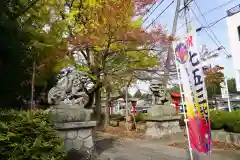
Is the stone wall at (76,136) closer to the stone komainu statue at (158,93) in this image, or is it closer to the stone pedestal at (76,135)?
the stone pedestal at (76,135)

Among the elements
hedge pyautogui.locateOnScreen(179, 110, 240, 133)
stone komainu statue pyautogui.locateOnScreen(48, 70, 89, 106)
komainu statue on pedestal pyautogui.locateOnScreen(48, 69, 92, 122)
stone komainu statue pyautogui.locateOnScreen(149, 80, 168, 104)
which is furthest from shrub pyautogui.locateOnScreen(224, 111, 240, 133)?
stone komainu statue pyautogui.locateOnScreen(48, 70, 89, 106)

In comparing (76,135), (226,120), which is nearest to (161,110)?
(226,120)

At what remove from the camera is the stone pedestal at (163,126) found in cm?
1003

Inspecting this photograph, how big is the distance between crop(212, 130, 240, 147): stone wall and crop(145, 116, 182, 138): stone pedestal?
175 centimetres

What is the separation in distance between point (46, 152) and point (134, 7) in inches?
383

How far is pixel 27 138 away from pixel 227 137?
6796 millimetres

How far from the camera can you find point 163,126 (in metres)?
10.0

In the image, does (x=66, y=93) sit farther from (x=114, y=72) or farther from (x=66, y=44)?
(x=114, y=72)

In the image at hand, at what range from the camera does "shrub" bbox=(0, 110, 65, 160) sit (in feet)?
13.2

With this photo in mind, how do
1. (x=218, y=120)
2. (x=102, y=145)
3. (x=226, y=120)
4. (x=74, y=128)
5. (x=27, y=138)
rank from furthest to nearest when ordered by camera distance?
1. (x=218, y=120)
2. (x=226, y=120)
3. (x=102, y=145)
4. (x=74, y=128)
5. (x=27, y=138)

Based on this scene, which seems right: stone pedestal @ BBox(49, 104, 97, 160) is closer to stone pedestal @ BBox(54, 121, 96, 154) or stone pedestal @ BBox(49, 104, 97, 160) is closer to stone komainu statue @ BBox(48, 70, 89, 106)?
stone pedestal @ BBox(54, 121, 96, 154)

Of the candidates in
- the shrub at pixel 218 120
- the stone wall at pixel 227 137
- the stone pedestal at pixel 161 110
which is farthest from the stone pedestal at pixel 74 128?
the shrub at pixel 218 120

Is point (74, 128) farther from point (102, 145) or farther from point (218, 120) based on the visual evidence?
point (218, 120)

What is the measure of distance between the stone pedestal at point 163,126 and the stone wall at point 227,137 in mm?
1754
